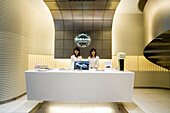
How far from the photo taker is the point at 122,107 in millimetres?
3385

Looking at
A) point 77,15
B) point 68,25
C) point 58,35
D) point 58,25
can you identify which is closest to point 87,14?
point 77,15

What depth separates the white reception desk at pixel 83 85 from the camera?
302 cm

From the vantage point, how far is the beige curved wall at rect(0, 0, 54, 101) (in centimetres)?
374

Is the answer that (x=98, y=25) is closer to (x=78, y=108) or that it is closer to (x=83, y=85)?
(x=83, y=85)

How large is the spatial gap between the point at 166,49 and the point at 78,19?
4.21 meters

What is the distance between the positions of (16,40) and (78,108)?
3115 millimetres

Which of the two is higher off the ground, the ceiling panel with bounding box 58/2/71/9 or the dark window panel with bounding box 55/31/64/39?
the ceiling panel with bounding box 58/2/71/9

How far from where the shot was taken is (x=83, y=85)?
3047 millimetres

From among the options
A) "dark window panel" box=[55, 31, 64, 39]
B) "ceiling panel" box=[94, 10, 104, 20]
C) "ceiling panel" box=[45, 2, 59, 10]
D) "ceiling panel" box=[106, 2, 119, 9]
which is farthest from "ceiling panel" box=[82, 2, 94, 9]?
"dark window panel" box=[55, 31, 64, 39]

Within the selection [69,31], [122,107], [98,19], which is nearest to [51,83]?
[122,107]

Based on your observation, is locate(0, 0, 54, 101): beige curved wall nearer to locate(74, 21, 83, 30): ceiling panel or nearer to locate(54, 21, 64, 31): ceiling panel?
locate(54, 21, 64, 31): ceiling panel

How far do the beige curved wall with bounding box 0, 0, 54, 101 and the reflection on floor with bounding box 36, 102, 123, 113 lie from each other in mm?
1391

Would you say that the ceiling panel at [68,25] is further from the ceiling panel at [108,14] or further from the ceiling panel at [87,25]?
the ceiling panel at [108,14]

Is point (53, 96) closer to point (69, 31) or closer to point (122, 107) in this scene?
point (122, 107)
